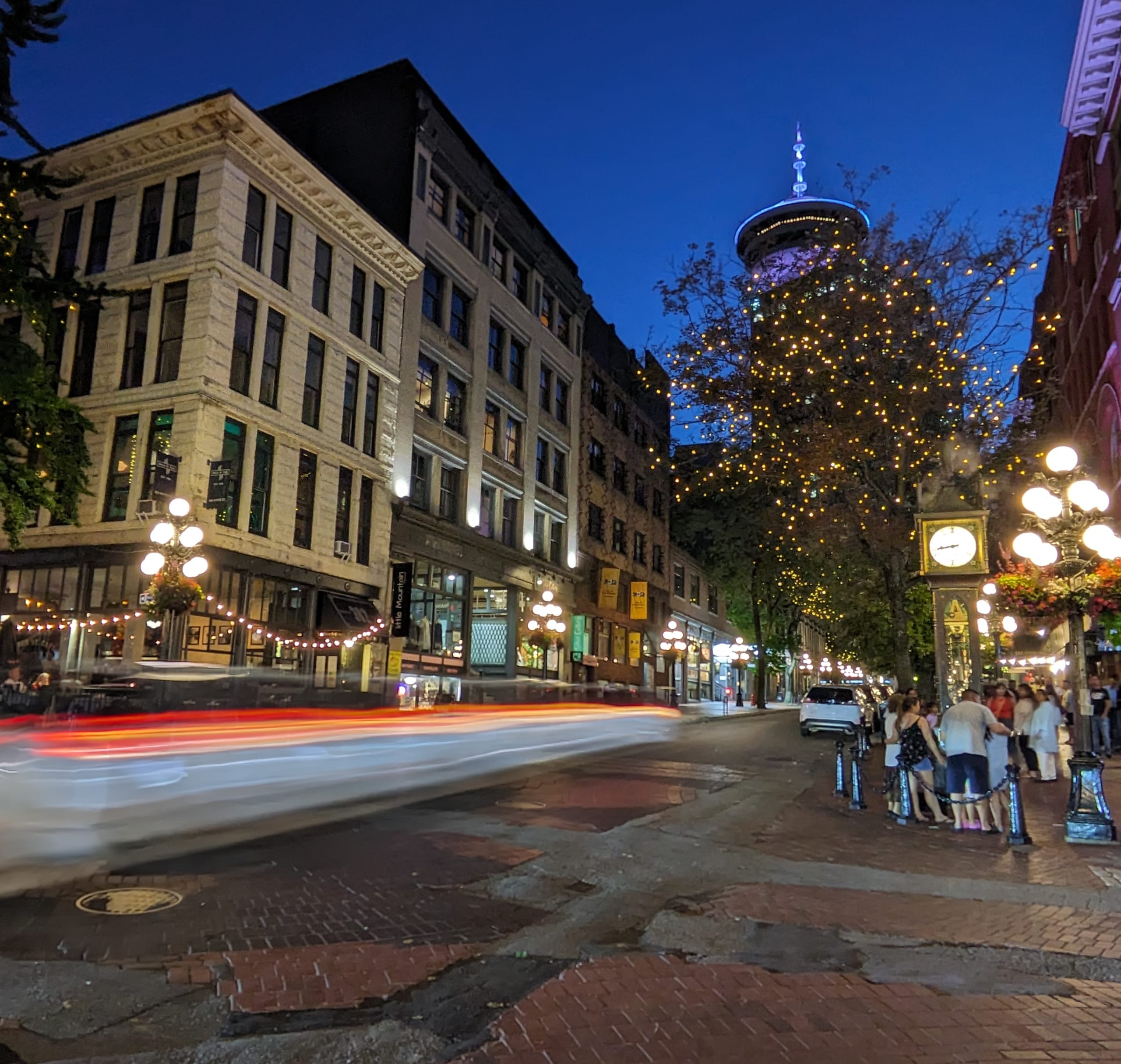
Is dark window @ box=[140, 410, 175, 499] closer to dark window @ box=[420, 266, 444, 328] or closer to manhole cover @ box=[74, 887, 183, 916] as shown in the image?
dark window @ box=[420, 266, 444, 328]

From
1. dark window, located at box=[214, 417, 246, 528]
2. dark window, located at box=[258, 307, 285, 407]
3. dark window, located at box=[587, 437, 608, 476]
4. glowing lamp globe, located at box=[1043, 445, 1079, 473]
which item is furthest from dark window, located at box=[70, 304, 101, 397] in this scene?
dark window, located at box=[587, 437, 608, 476]

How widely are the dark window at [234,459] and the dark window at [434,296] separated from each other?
988 centimetres

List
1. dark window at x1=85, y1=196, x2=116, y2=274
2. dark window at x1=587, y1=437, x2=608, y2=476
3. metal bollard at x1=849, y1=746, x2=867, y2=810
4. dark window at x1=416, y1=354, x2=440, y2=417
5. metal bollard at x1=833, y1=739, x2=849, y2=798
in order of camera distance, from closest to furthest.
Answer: metal bollard at x1=849, y1=746, x2=867, y2=810, metal bollard at x1=833, y1=739, x2=849, y2=798, dark window at x1=85, y1=196, x2=116, y2=274, dark window at x1=416, y1=354, x2=440, y2=417, dark window at x1=587, y1=437, x2=608, y2=476

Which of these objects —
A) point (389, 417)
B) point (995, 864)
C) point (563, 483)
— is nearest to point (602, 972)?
point (995, 864)

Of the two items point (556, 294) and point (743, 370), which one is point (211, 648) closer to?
point (743, 370)

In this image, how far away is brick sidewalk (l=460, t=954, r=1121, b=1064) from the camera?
14.0ft

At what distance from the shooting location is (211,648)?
21.5 meters

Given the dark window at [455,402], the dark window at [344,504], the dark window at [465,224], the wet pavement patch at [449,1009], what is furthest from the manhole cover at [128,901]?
the dark window at [465,224]

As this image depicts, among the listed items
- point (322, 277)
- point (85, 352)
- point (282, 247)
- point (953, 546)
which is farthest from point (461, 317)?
point (953, 546)

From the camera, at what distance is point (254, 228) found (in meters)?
23.5

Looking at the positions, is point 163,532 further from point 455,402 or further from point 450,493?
point 455,402

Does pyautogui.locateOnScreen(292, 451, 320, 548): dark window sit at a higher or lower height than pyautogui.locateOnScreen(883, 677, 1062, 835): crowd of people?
higher

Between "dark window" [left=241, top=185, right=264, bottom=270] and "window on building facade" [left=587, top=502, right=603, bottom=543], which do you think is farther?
"window on building facade" [left=587, top=502, right=603, bottom=543]

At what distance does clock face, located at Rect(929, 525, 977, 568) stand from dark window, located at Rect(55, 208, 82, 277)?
73.4 feet
